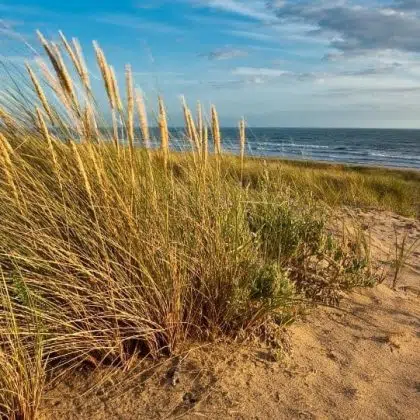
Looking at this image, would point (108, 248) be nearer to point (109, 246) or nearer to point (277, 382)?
point (109, 246)

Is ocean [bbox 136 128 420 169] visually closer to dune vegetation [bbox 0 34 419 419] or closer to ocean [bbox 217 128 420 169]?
ocean [bbox 217 128 420 169]

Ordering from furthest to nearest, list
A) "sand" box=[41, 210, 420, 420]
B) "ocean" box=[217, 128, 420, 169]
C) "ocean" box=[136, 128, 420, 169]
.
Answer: "ocean" box=[217, 128, 420, 169]
"ocean" box=[136, 128, 420, 169]
"sand" box=[41, 210, 420, 420]

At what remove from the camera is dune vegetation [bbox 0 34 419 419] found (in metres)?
2.43

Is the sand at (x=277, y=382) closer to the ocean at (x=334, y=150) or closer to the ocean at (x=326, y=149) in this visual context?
the ocean at (x=326, y=149)

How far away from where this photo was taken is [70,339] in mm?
2482

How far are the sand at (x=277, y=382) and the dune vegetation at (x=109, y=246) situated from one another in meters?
0.12

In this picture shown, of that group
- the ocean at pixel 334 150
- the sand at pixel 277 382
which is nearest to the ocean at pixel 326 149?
the ocean at pixel 334 150

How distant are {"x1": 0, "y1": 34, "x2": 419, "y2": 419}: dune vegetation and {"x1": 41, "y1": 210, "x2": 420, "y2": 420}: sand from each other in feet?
0.39

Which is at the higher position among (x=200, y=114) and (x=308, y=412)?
(x=200, y=114)

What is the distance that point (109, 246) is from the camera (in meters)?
2.62

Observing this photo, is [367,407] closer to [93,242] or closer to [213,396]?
[213,396]

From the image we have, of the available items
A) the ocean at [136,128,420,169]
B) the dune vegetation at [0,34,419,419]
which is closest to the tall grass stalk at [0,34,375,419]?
the dune vegetation at [0,34,419,419]

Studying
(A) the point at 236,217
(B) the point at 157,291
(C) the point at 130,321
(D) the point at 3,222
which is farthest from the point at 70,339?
(A) the point at 236,217

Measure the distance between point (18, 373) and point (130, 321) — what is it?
614 mm
